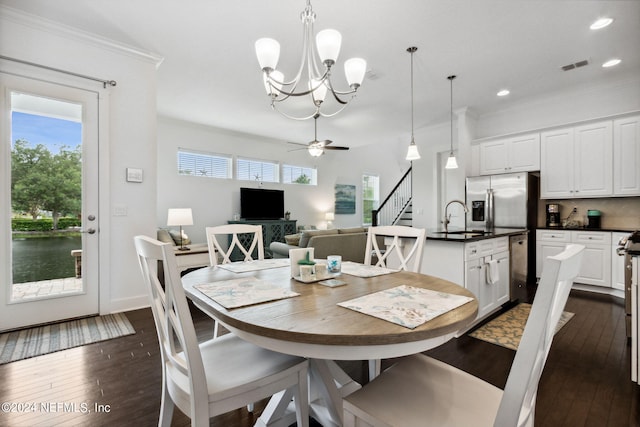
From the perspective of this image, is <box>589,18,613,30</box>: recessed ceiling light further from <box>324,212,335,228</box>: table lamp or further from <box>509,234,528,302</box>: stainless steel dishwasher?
<box>324,212,335,228</box>: table lamp

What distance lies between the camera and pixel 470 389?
102cm

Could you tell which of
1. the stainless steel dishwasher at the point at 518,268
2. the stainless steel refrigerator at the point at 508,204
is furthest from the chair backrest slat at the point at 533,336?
the stainless steel refrigerator at the point at 508,204

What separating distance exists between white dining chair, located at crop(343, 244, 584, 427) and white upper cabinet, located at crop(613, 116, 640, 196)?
14.5 ft

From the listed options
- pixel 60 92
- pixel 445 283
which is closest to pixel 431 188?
pixel 445 283

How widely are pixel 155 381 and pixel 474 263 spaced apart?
8.85 ft

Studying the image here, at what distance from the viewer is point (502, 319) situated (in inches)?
118

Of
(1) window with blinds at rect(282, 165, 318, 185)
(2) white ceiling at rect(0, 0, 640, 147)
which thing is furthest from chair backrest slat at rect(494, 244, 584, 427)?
(1) window with blinds at rect(282, 165, 318, 185)

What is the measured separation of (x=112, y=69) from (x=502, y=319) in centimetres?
486

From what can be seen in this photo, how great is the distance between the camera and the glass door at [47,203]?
2.62 metres

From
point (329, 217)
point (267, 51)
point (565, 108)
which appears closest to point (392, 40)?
point (267, 51)

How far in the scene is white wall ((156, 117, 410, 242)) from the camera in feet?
18.7

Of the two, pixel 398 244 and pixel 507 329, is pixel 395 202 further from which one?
pixel 398 244

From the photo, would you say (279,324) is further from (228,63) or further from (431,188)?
(431,188)

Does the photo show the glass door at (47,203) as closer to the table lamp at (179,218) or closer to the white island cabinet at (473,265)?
the table lamp at (179,218)
